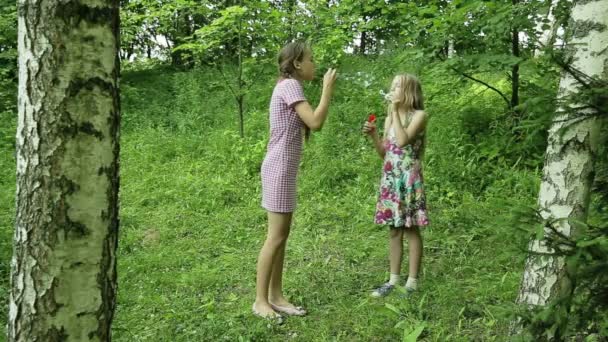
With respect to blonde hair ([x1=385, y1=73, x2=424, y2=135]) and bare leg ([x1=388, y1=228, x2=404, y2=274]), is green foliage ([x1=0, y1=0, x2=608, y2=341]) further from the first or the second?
blonde hair ([x1=385, y1=73, x2=424, y2=135])

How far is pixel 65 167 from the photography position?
61.7 inches

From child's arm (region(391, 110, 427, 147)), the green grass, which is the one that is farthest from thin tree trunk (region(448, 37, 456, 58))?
child's arm (region(391, 110, 427, 147))

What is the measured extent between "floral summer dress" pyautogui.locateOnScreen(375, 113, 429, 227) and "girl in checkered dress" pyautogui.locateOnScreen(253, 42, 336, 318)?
71 cm

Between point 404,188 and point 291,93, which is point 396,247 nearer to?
point 404,188

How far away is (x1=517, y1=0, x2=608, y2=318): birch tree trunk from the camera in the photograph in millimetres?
2104

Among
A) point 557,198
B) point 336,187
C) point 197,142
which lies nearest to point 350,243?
point 336,187

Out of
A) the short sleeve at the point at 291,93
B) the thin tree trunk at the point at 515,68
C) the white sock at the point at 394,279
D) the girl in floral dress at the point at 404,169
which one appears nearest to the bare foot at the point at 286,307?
the girl in floral dress at the point at 404,169

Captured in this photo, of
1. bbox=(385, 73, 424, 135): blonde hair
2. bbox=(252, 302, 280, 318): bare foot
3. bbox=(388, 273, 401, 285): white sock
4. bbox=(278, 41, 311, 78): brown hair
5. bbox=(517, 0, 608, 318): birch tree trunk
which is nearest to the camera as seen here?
bbox=(517, 0, 608, 318): birch tree trunk

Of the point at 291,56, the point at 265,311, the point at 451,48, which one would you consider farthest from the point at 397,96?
the point at 451,48

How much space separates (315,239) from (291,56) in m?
2.24

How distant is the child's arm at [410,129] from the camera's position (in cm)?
363

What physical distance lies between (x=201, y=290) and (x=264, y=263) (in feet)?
3.44

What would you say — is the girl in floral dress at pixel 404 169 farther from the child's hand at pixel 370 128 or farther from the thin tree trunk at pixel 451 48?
the thin tree trunk at pixel 451 48

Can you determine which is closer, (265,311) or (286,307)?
(265,311)
